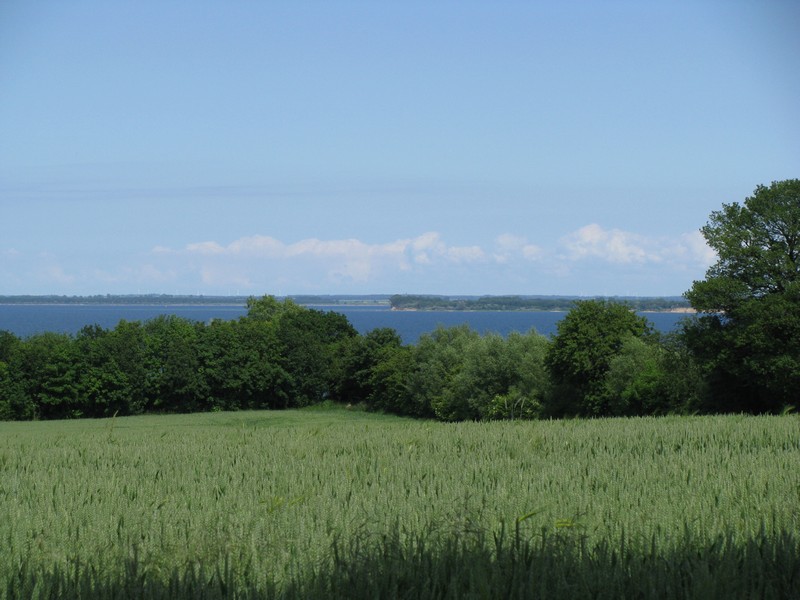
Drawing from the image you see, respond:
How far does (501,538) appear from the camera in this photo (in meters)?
5.80

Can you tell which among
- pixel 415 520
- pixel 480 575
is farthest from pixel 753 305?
pixel 480 575

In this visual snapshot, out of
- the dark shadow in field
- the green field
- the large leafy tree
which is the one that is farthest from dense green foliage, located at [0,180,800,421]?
the dark shadow in field

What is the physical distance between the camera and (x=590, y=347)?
58781 millimetres

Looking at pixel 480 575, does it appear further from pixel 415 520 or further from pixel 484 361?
pixel 484 361

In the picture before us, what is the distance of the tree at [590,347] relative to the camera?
5819 centimetres

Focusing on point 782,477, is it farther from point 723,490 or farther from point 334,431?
point 334,431

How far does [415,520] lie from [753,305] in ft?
121

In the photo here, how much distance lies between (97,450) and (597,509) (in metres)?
9.44

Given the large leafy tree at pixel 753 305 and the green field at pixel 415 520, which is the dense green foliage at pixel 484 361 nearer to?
the large leafy tree at pixel 753 305

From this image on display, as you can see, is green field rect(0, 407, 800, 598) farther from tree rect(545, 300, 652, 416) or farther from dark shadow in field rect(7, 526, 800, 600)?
tree rect(545, 300, 652, 416)

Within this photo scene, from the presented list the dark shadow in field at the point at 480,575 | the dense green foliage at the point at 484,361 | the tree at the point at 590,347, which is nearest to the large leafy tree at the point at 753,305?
the dense green foliage at the point at 484,361

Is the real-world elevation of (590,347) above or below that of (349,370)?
above

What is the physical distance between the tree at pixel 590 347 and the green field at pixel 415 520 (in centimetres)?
4619

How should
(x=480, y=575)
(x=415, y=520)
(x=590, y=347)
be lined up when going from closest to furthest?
(x=480, y=575) → (x=415, y=520) → (x=590, y=347)
